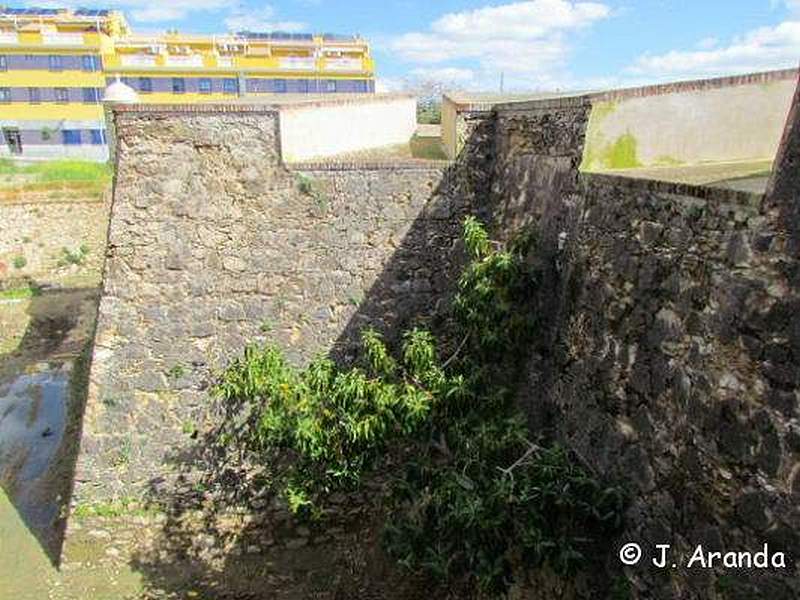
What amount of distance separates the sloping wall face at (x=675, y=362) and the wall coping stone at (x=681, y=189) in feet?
0.03

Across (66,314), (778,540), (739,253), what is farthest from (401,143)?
(66,314)

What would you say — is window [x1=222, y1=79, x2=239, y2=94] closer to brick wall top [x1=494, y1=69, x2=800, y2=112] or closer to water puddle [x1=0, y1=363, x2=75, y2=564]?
water puddle [x1=0, y1=363, x2=75, y2=564]

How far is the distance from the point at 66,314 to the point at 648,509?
51.5 feet

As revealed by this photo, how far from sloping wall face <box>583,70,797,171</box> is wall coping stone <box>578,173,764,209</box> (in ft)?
1.13

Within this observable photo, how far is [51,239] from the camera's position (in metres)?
19.5

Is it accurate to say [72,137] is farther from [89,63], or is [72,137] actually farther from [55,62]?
[89,63]

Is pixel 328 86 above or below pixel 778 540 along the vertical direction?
above

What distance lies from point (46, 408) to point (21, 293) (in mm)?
7974

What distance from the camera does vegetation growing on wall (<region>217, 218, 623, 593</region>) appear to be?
3.90 m

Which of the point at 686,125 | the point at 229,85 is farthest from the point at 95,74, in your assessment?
the point at 686,125

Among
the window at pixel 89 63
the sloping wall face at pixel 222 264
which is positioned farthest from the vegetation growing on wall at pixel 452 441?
the window at pixel 89 63

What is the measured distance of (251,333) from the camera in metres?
6.29

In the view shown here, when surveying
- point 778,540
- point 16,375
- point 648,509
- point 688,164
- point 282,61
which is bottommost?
point 16,375

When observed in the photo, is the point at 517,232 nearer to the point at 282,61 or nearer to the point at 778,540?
the point at 778,540
